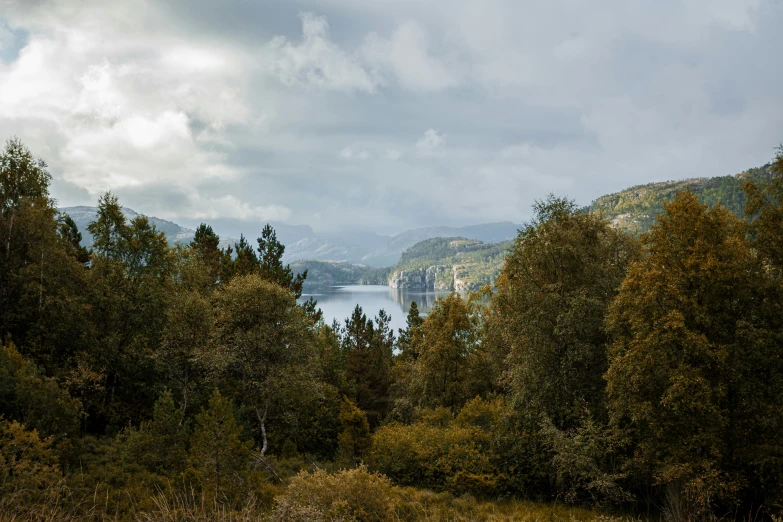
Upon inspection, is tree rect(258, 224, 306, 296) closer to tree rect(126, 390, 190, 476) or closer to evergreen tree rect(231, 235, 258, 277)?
evergreen tree rect(231, 235, 258, 277)

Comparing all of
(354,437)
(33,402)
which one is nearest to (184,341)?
(33,402)

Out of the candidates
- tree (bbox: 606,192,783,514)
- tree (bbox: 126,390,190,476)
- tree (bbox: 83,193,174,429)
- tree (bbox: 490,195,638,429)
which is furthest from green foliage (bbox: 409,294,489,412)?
tree (bbox: 83,193,174,429)

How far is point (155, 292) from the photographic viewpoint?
2586 cm

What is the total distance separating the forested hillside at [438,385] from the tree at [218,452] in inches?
3.3

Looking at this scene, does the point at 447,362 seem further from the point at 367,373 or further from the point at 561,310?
the point at 561,310

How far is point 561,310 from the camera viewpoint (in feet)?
61.8

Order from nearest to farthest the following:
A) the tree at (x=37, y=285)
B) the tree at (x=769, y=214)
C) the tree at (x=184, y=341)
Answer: the tree at (x=769, y=214) → the tree at (x=37, y=285) → the tree at (x=184, y=341)

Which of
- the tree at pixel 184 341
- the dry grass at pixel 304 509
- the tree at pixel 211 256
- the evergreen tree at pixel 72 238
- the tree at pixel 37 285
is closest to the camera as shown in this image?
the dry grass at pixel 304 509

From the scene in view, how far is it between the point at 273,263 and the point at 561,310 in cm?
2591

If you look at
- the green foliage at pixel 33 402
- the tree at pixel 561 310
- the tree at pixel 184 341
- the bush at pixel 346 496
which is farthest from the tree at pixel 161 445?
the tree at pixel 561 310

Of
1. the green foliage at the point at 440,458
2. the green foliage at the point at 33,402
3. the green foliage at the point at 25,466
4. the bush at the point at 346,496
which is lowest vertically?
the green foliage at the point at 440,458

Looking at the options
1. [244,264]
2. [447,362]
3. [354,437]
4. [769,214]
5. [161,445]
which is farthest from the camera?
[244,264]

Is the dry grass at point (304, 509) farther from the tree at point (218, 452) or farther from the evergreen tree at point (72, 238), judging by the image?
the evergreen tree at point (72, 238)

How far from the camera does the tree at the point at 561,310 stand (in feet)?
60.1
